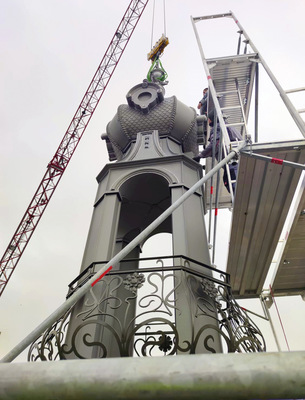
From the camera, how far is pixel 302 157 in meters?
5.15

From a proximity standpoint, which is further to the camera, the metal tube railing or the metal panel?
the metal panel

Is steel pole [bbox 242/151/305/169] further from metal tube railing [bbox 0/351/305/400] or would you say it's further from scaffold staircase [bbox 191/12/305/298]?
metal tube railing [bbox 0/351/305/400]

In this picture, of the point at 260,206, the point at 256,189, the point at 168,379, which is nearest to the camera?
the point at 168,379

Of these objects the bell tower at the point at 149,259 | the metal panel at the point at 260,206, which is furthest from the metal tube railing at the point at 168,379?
the metal panel at the point at 260,206

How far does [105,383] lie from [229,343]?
2927 millimetres

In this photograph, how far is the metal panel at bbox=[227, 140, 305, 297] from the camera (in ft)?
17.0

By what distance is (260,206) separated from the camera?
20.4ft

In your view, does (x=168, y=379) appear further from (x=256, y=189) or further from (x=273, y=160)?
(x=256, y=189)

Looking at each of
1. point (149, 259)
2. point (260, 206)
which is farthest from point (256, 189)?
point (149, 259)

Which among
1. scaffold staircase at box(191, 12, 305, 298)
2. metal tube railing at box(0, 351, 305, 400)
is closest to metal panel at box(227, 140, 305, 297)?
scaffold staircase at box(191, 12, 305, 298)

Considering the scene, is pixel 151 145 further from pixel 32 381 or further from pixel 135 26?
pixel 135 26

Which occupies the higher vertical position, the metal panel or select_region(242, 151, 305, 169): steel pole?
the metal panel

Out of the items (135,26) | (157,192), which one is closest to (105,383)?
(157,192)

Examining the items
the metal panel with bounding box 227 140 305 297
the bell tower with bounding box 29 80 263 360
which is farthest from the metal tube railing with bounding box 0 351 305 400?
the metal panel with bounding box 227 140 305 297
